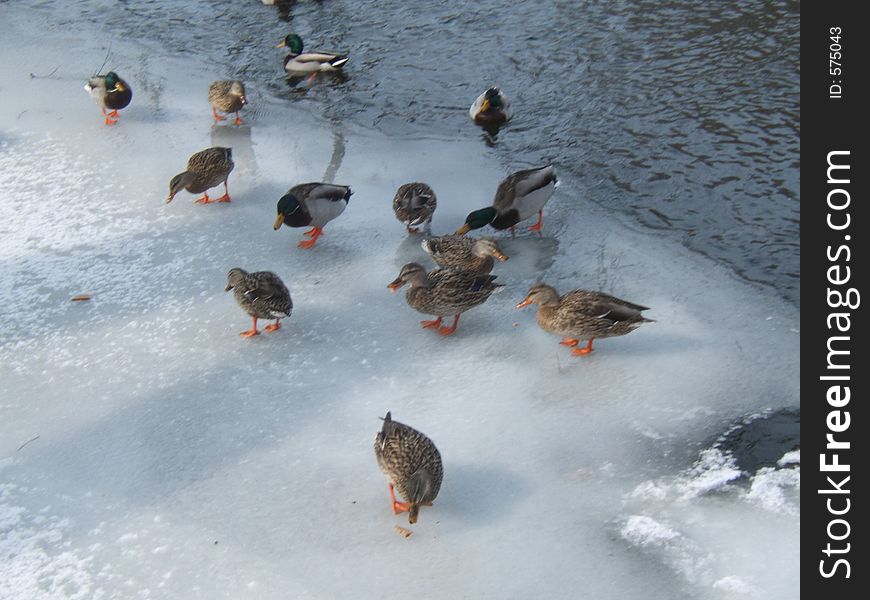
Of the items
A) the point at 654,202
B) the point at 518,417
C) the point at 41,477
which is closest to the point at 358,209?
the point at 654,202

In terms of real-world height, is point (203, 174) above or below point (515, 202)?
above

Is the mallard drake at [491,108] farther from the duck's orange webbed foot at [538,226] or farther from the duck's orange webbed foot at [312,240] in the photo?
the duck's orange webbed foot at [312,240]

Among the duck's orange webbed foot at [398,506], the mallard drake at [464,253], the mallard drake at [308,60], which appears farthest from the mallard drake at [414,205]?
the mallard drake at [308,60]

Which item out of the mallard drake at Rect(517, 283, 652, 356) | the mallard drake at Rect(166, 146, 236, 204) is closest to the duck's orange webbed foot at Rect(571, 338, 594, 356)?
the mallard drake at Rect(517, 283, 652, 356)

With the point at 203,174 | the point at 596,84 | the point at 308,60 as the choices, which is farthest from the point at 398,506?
the point at 308,60

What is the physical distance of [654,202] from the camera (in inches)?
288

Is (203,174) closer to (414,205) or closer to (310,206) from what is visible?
(310,206)

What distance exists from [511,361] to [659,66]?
467 centimetres

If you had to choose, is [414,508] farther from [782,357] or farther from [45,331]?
[45,331]

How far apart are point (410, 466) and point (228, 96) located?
16.8ft

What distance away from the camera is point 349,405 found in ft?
17.6

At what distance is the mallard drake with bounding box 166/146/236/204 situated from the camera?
7398mm

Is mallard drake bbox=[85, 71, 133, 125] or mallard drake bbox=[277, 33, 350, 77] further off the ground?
mallard drake bbox=[277, 33, 350, 77]

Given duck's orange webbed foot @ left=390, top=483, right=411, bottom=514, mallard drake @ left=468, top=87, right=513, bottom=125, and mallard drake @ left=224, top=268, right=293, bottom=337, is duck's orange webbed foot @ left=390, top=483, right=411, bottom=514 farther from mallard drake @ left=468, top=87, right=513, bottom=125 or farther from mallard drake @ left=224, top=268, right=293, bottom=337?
mallard drake @ left=468, top=87, right=513, bottom=125
